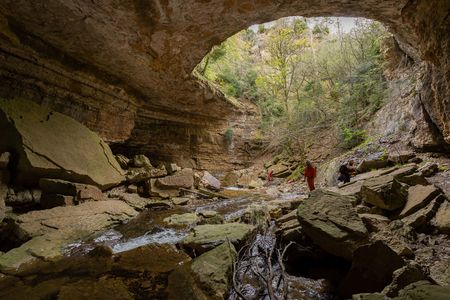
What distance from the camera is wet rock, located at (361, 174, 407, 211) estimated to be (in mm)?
3955

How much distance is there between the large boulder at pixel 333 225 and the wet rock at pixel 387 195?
2.58 feet

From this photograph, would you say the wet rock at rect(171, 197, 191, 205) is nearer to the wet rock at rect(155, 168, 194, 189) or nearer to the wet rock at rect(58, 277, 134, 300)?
the wet rock at rect(155, 168, 194, 189)

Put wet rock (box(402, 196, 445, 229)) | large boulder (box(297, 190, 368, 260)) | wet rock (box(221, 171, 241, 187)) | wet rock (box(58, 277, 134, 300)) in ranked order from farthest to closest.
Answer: wet rock (box(221, 171, 241, 187)) < wet rock (box(402, 196, 445, 229)) < large boulder (box(297, 190, 368, 260)) < wet rock (box(58, 277, 134, 300))

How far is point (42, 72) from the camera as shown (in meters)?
6.92

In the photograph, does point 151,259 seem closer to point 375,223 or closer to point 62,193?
point 375,223

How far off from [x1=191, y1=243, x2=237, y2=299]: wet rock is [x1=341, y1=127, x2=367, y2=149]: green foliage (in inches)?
338

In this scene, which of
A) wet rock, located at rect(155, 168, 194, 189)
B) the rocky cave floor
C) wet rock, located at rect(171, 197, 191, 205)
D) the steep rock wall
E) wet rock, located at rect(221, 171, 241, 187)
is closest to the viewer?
the rocky cave floor

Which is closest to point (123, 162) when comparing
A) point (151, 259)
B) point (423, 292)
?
point (151, 259)

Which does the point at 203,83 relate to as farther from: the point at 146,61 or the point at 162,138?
the point at 162,138

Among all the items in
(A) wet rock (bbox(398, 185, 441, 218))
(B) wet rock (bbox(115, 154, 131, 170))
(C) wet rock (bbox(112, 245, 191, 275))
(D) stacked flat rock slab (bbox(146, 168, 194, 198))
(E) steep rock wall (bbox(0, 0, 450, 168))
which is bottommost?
(C) wet rock (bbox(112, 245, 191, 275))

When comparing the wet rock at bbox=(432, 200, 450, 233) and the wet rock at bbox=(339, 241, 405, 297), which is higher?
the wet rock at bbox=(432, 200, 450, 233)

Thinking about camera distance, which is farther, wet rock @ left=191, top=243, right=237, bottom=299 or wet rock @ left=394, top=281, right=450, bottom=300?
wet rock @ left=191, top=243, right=237, bottom=299

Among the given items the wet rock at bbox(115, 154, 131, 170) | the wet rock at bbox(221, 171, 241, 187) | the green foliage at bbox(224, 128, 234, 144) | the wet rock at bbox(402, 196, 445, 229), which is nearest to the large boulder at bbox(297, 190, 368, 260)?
the wet rock at bbox(402, 196, 445, 229)

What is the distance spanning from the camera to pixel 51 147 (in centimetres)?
Result: 645
